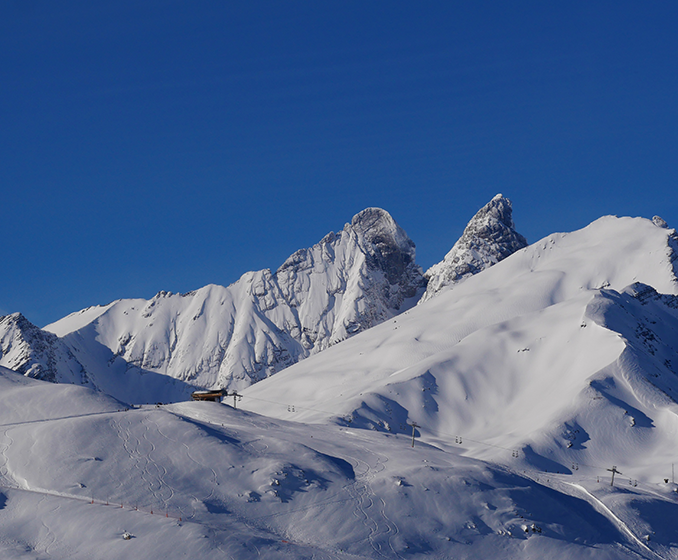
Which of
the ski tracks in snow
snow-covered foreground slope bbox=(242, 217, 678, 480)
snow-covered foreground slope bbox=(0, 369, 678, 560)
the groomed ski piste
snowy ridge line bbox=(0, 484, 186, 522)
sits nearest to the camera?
snow-covered foreground slope bbox=(0, 369, 678, 560)

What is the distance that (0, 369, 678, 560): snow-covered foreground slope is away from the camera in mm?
56219

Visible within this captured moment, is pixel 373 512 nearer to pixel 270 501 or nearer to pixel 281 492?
pixel 281 492

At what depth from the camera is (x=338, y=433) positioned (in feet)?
318

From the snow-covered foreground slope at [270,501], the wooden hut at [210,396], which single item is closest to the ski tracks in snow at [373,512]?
the snow-covered foreground slope at [270,501]

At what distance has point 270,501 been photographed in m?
65.4

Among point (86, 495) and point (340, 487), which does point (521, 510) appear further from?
point (86, 495)

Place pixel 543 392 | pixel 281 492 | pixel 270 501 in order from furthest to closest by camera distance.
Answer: pixel 543 392 → pixel 281 492 → pixel 270 501

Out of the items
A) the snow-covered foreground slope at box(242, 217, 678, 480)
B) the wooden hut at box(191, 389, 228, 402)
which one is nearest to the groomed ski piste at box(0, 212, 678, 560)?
the snow-covered foreground slope at box(242, 217, 678, 480)

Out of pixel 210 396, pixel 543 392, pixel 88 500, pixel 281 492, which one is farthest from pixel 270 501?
pixel 543 392

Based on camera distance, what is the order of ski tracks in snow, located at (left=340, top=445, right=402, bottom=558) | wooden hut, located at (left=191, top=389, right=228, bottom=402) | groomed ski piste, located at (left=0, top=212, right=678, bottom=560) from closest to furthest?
groomed ski piste, located at (left=0, top=212, right=678, bottom=560)
ski tracks in snow, located at (left=340, top=445, right=402, bottom=558)
wooden hut, located at (left=191, top=389, right=228, bottom=402)

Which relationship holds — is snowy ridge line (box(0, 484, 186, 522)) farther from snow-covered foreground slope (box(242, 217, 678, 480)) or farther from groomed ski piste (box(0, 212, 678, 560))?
snow-covered foreground slope (box(242, 217, 678, 480))

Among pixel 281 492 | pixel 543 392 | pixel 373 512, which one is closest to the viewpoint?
pixel 373 512

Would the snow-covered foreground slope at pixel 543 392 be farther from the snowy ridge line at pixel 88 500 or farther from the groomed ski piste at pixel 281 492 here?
the snowy ridge line at pixel 88 500

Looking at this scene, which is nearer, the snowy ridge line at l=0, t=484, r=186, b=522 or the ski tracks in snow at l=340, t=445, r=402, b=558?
the snowy ridge line at l=0, t=484, r=186, b=522
